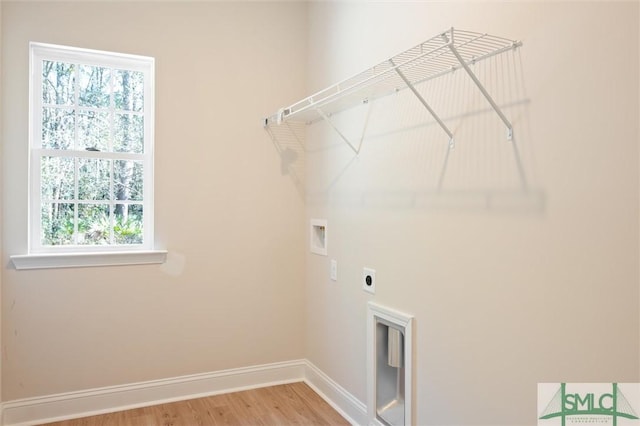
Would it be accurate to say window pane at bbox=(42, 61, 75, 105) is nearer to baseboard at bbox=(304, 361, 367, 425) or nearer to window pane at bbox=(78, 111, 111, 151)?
window pane at bbox=(78, 111, 111, 151)

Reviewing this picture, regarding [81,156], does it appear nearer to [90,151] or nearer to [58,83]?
[90,151]

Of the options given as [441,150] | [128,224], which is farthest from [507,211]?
[128,224]

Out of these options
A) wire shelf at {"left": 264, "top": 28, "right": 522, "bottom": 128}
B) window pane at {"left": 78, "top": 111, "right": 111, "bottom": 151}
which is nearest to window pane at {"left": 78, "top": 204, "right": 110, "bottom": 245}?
window pane at {"left": 78, "top": 111, "right": 111, "bottom": 151}

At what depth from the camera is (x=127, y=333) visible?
2.79 meters

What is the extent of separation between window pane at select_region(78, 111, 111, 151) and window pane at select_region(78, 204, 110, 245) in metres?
0.37

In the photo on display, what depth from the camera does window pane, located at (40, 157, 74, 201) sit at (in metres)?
2.68

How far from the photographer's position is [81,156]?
2756 mm

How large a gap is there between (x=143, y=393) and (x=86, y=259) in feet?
3.03

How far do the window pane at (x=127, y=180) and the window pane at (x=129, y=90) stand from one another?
0.36m

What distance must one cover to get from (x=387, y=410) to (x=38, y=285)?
210 centimetres

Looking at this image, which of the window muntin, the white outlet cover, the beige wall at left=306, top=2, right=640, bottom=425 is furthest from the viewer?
the window muntin

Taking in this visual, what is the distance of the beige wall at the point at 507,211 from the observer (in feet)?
4.22

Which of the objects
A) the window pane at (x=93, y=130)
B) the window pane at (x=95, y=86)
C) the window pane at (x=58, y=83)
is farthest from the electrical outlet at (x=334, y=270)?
the window pane at (x=58, y=83)

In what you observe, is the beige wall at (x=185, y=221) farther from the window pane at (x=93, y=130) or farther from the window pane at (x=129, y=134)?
the window pane at (x=93, y=130)
